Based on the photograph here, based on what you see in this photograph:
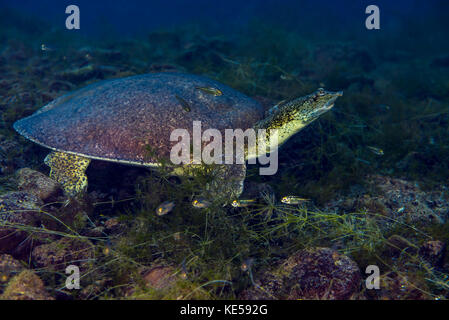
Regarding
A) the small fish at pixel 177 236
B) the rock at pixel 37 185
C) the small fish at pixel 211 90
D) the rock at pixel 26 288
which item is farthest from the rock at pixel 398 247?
the rock at pixel 37 185

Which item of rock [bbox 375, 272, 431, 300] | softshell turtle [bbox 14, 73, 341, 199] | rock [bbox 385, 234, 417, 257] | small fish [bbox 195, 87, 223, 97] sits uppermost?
small fish [bbox 195, 87, 223, 97]

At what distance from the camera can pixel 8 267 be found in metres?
2.53

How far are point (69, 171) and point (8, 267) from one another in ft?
5.70

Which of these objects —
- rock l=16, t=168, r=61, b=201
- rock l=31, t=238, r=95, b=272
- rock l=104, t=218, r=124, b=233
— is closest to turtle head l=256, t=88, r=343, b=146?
rock l=104, t=218, r=124, b=233

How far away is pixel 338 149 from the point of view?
511 centimetres

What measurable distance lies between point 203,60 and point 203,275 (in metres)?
8.98

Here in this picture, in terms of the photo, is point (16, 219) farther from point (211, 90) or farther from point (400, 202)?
point (400, 202)

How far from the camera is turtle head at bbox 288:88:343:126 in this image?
11.4 ft

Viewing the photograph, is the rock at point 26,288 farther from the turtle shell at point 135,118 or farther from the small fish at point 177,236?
the turtle shell at point 135,118

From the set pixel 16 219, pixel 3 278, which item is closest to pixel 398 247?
pixel 3 278

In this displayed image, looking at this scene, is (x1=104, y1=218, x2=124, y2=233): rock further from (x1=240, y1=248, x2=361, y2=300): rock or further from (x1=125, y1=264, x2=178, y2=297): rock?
(x1=240, y1=248, x2=361, y2=300): rock

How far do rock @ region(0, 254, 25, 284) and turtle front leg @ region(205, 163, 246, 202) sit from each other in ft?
7.18
